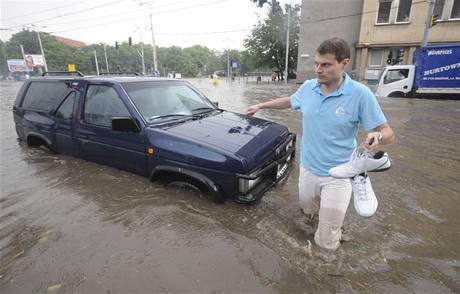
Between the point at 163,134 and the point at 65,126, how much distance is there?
6.86ft

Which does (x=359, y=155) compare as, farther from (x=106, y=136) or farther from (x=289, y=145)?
(x=106, y=136)

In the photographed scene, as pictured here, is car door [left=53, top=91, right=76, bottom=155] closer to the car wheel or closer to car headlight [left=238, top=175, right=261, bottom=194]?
the car wheel

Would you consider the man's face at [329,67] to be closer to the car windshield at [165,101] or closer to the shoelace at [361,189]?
the shoelace at [361,189]

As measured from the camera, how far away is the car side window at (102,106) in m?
3.52

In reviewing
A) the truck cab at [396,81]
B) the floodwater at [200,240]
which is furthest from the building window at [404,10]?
the floodwater at [200,240]

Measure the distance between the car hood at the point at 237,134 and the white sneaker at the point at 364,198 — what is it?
105cm

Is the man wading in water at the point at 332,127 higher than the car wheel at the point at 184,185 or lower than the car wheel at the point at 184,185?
higher

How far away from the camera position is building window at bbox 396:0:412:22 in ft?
74.5

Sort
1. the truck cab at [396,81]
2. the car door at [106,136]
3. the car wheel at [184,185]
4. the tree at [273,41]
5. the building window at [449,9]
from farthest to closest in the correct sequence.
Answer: the tree at [273,41]
the building window at [449,9]
the truck cab at [396,81]
the car door at [106,136]
the car wheel at [184,185]

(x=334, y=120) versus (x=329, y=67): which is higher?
(x=329, y=67)

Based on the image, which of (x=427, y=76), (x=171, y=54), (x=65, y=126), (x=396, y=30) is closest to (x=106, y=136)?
(x=65, y=126)

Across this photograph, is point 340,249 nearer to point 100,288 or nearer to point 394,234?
point 394,234

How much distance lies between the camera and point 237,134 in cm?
316

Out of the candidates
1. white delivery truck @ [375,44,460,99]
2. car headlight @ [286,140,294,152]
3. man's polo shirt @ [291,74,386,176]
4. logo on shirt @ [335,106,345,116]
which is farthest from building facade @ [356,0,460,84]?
logo on shirt @ [335,106,345,116]
